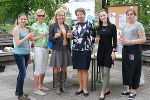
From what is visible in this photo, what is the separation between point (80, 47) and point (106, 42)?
0.54 meters

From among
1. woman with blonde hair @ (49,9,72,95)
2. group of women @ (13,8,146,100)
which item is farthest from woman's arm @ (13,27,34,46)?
woman with blonde hair @ (49,9,72,95)

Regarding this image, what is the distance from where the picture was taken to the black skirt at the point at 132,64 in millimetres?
5508

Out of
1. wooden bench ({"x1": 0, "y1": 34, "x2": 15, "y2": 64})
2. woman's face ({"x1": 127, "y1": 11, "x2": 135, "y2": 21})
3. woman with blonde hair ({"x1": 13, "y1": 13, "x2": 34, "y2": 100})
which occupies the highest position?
woman's face ({"x1": 127, "y1": 11, "x2": 135, "y2": 21})

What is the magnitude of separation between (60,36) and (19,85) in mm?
1296

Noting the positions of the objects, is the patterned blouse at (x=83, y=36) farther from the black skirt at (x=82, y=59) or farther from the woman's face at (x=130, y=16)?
A: the woman's face at (x=130, y=16)

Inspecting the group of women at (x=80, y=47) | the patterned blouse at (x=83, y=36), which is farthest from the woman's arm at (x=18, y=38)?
the patterned blouse at (x=83, y=36)

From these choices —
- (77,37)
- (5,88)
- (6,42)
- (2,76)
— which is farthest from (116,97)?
(6,42)

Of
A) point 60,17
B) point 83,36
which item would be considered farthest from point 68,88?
point 60,17

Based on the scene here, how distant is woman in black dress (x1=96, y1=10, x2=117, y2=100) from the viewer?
5.50 metres

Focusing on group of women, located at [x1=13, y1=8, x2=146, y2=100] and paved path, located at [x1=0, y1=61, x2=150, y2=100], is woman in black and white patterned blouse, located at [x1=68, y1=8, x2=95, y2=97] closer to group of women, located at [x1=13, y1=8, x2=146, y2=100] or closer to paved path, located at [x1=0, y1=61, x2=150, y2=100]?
group of women, located at [x1=13, y1=8, x2=146, y2=100]

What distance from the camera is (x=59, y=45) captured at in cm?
580

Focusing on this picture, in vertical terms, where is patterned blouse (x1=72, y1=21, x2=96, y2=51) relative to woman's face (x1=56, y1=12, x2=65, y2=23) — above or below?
below

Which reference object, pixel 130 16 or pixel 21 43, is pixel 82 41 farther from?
pixel 21 43

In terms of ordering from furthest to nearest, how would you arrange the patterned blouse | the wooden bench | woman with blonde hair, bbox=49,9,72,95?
the wooden bench < woman with blonde hair, bbox=49,9,72,95 < the patterned blouse
